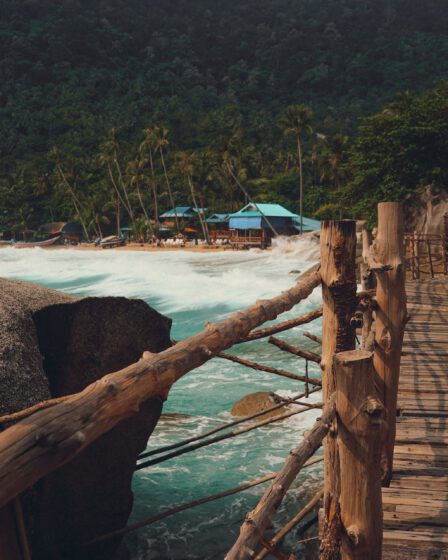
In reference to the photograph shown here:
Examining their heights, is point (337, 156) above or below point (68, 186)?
above

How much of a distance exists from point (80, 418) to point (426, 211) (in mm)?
24369

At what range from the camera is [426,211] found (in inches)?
950

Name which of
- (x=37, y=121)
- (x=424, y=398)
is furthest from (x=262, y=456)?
(x=37, y=121)

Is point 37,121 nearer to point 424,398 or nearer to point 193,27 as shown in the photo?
point 193,27

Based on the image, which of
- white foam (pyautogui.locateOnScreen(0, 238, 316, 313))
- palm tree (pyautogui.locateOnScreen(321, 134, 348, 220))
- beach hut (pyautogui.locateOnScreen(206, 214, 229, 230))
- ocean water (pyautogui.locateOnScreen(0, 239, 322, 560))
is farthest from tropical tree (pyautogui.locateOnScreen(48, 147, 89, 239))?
ocean water (pyautogui.locateOnScreen(0, 239, 322, 560))

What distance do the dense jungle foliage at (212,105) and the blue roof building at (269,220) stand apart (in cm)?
296

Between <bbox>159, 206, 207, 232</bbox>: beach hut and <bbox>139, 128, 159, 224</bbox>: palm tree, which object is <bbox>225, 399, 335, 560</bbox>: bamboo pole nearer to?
<bbox>159, 206, 207, 232</bbox>: beach hut

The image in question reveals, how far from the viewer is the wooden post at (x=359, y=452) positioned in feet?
7.73

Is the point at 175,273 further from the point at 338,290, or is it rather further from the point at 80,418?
the point at 80,418

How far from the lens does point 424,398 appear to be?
5758 millimetres

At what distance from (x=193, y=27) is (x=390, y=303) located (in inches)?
5989

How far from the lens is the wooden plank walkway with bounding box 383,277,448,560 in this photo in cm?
333

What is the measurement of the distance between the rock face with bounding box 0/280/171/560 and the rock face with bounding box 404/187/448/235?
2048cm

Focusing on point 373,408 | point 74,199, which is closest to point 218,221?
point 74,199
